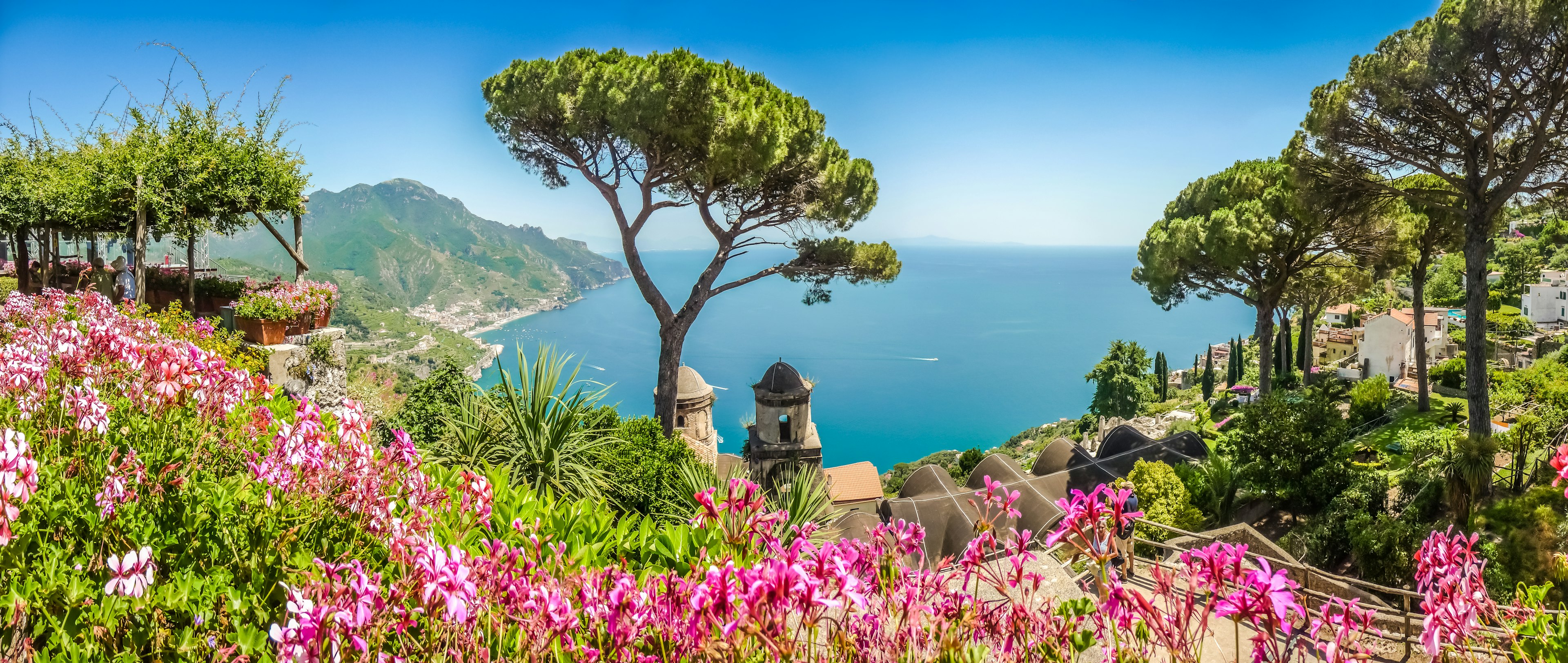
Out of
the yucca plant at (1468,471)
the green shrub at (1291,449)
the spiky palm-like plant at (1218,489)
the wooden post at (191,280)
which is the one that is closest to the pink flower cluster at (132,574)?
the wooden post at (191,280)

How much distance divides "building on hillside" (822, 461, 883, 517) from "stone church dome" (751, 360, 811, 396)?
3.00 metres

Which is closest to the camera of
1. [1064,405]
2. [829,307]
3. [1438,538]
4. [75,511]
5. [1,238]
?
[1438,538]

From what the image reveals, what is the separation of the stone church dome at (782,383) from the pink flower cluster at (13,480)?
12.0m

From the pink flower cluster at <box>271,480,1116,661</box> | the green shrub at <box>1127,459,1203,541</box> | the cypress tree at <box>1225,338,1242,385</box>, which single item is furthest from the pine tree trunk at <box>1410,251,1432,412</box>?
the cypress tree at <box>1225,338,1242,385</box>

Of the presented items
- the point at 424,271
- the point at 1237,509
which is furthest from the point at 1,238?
the point at 424,271

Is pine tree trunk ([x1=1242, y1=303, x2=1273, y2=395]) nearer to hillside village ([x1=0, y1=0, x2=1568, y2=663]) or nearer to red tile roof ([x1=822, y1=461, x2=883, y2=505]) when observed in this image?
hillside village ([x1=0, y1=0, x2=1568, y2=663])

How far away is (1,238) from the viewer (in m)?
11.6

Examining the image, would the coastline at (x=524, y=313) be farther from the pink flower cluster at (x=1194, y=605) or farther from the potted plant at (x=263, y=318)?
the pink flower cluster at (x=1194, y=605)

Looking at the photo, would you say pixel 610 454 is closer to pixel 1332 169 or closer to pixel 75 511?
pixel 75 511

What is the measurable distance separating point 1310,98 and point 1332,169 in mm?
1136

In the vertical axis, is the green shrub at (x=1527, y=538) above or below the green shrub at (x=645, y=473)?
below

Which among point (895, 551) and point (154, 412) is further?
point (154, 412)

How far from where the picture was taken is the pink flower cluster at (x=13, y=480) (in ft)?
4.42

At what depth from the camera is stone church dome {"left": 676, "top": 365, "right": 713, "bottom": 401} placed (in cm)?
1403
